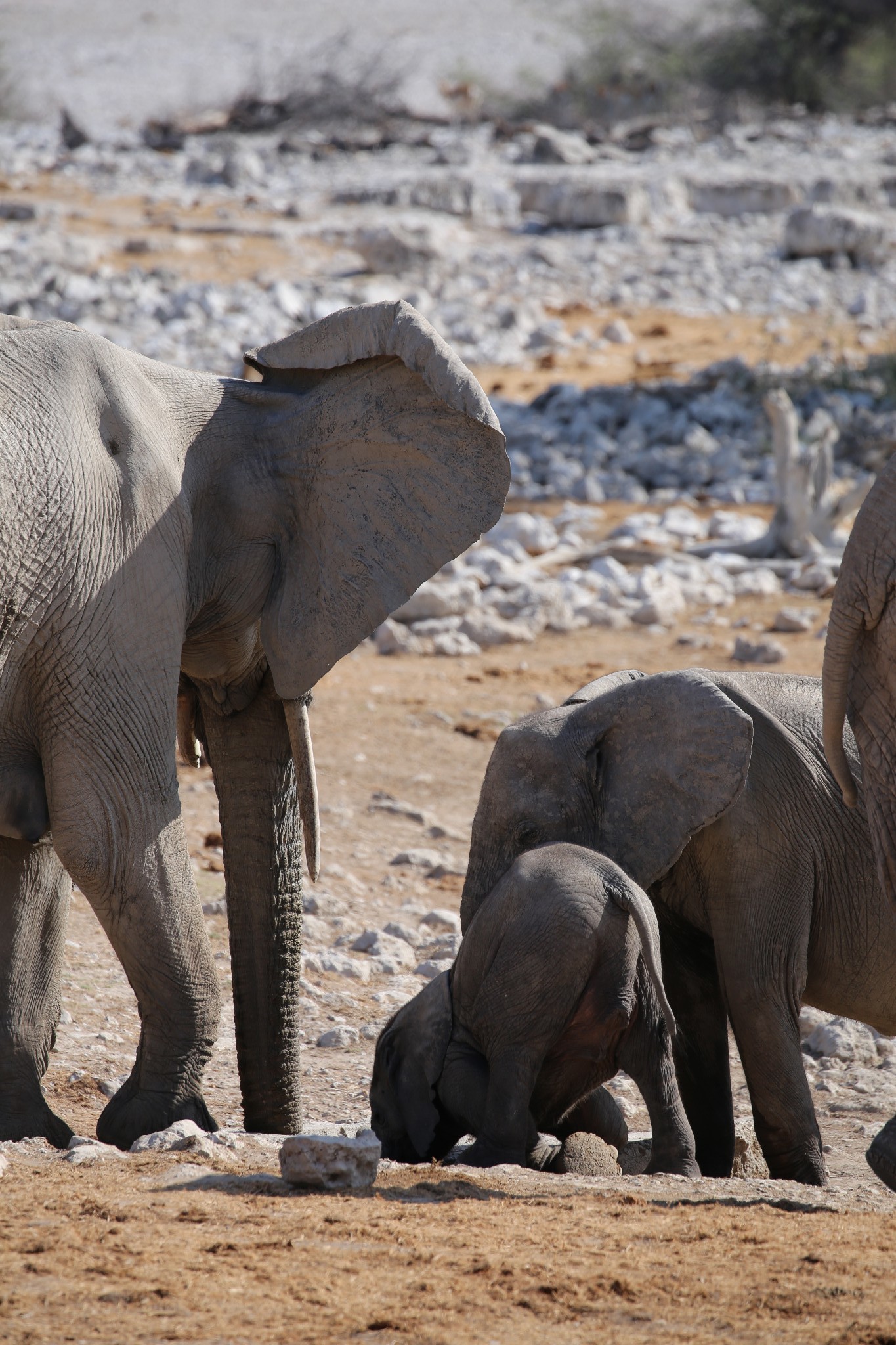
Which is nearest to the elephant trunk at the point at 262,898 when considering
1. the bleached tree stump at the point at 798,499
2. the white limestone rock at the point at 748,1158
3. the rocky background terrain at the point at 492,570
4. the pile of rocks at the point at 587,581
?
the rocky background terrain at the point at 492,570

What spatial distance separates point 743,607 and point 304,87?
982 inches

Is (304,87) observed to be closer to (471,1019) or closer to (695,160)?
(695,160)

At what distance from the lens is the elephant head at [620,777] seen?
4398 mm

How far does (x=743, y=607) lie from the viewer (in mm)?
11805

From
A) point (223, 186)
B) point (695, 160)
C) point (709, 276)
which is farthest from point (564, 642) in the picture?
point (695, 160)

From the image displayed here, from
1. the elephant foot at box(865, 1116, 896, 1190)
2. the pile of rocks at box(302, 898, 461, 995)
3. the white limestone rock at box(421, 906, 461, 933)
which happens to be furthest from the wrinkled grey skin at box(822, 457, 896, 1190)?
the white limestone rock at box(421, 906, 461, 933)

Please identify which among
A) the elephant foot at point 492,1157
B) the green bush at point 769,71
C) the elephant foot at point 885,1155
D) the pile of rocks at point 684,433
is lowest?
the elephant foot at point 492,1157

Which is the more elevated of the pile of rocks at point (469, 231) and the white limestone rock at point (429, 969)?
the pile of rocks at point (469, 231)

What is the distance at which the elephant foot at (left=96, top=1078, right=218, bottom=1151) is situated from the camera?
13.5 ft

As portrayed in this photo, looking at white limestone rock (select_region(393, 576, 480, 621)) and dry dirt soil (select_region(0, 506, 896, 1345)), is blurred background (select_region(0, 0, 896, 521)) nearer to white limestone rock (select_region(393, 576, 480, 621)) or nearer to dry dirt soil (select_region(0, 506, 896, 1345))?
white limestone rock (select_region(393, 576, 480, 621))

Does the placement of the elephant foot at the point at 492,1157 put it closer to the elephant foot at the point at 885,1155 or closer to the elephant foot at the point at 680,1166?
the elephant foot at the point at 680,1166

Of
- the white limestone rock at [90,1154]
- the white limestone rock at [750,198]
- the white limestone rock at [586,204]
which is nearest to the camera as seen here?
the white limestone rock at [90,1154]

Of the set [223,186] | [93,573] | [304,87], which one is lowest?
[93,573]

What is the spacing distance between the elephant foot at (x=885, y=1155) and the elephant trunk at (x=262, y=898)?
162 cm
